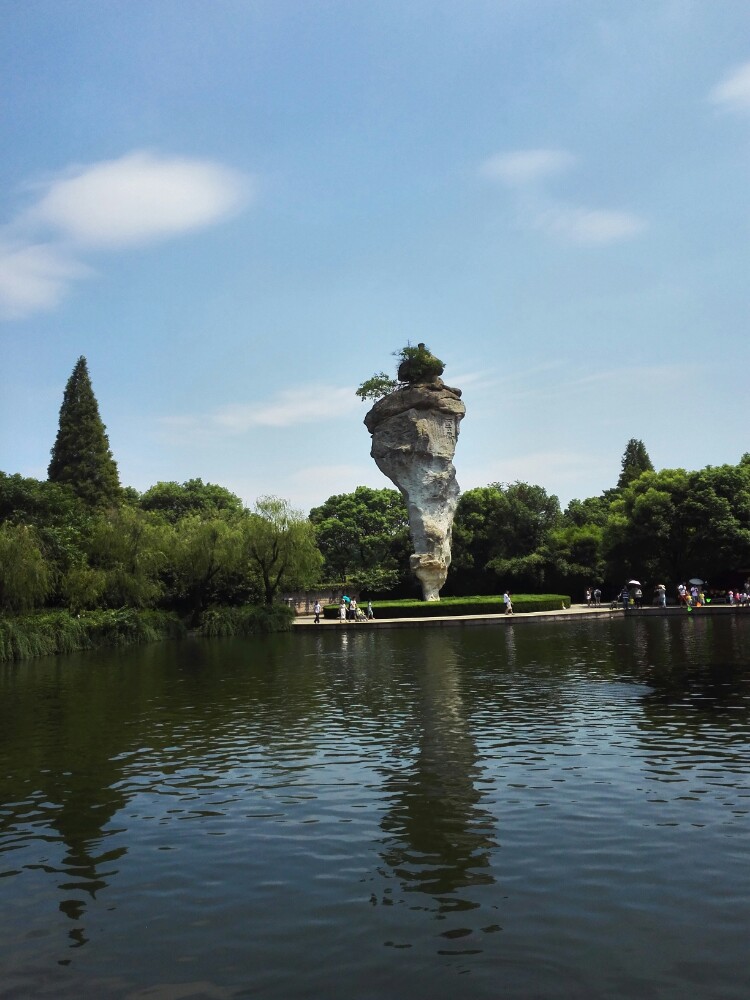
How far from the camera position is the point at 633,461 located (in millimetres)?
82938

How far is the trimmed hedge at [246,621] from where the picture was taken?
39.1 metres

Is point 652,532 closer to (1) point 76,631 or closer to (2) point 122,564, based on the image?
(2) point 122,564

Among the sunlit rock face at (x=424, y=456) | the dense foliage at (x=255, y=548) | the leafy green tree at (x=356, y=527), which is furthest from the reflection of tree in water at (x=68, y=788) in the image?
the leafy green tree at (x=356, y=527)

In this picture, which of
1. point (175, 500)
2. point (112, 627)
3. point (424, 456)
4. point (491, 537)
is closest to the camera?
point (112, 627)

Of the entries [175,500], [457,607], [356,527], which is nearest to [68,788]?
[457,607]

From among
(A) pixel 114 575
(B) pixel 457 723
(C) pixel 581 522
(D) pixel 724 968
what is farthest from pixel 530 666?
(C) pixel 581 522

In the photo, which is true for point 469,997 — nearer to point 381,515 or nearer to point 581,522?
point 581,522

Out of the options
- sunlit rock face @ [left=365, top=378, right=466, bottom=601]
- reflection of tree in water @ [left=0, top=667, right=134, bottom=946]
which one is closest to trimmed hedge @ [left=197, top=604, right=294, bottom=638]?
sunlit rock face @ [left=365, top=378, right=466, bottom=601]

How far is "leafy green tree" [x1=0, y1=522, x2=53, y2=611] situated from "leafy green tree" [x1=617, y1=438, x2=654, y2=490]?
200 ft

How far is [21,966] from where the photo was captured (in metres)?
5.68

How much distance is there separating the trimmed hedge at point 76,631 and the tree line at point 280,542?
3.06 ft

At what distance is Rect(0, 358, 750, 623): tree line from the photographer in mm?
35875

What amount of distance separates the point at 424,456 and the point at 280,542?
9.65 meters

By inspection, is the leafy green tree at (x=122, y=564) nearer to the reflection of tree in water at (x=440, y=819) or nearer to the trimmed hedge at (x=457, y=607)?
the trimmed hedge at (x=457, y=607)
